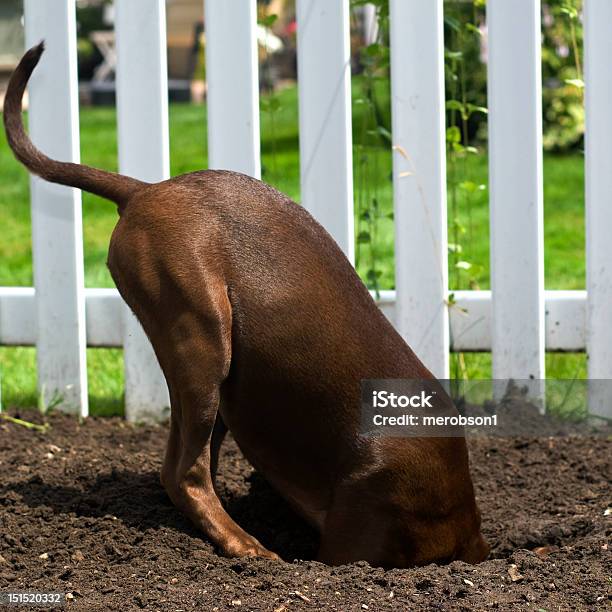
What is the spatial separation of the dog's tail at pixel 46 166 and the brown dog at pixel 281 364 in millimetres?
78

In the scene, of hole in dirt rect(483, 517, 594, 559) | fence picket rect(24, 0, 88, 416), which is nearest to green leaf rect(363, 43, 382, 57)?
fence picket rect(24, 0, 88, 416)

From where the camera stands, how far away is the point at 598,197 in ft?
11.5

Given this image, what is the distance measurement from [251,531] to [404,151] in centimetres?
131

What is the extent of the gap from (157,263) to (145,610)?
73 cm

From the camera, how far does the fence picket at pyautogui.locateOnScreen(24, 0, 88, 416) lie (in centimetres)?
359

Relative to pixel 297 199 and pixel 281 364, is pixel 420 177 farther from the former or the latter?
pixel 297 199

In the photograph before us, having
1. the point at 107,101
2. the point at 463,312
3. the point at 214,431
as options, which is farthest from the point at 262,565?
the point at 107,101

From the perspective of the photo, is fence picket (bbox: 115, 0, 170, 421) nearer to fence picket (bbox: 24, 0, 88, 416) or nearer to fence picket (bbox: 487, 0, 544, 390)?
fence picket (bbox: 24, 0, 88, 416)

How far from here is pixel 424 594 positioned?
2.33 metres

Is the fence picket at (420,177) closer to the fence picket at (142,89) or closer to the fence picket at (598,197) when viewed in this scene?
the fence picket at (598,197)

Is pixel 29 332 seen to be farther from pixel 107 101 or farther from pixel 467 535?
pixel 107 101

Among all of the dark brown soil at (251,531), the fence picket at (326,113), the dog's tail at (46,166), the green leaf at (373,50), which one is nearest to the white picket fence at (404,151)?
the fence picket at (326,113)

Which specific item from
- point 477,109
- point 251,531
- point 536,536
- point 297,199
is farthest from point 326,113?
point 297,199

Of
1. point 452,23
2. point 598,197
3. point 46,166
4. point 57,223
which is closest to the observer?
point 46,166
